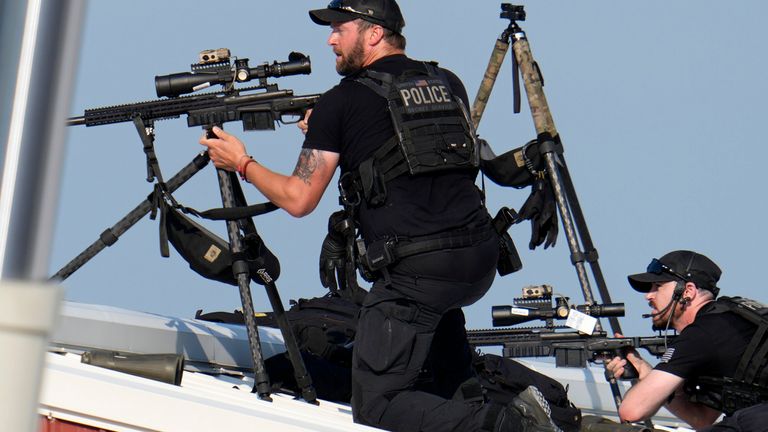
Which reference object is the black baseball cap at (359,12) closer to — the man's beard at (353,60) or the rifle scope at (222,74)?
the man's beard at (353,60)

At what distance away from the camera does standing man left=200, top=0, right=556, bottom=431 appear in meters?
5.50

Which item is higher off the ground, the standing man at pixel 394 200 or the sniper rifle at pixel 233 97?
the sniper rifle at pixel 233 97

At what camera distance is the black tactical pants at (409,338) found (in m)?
5.45

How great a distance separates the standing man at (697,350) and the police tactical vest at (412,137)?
1.52 metres

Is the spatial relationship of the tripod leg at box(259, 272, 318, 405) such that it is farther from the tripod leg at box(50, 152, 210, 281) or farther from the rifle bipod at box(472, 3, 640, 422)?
the rifle bipod at box(472, 3, 640, 422)

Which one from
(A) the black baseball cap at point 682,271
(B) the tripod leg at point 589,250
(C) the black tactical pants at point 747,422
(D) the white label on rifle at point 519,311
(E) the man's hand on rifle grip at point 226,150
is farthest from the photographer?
(B) the tripod leg at point 589,250

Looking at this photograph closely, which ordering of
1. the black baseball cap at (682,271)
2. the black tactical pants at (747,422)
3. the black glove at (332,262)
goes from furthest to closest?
the black baseball cap at (682,271) < the black glove at (332,262) < the black tactical pants at (747,422)

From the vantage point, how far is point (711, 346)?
6.27 metres

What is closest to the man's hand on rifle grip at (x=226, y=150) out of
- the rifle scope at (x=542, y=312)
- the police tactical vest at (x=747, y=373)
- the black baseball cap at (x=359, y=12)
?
the black baseball cap at (x=359, y=12)

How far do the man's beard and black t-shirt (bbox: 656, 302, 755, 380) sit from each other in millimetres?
2031

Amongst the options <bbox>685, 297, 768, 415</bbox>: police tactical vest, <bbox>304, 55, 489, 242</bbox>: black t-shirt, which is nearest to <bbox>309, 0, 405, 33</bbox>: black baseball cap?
<bbox>304, 55, 489, 242</bbox>: black t-shirt

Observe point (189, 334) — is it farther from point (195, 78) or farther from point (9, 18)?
point (9, 18)

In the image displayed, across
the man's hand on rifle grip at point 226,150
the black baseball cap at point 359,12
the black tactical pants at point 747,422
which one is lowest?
the black tactical pants at point 747,422

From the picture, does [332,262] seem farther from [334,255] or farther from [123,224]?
[123,224]
